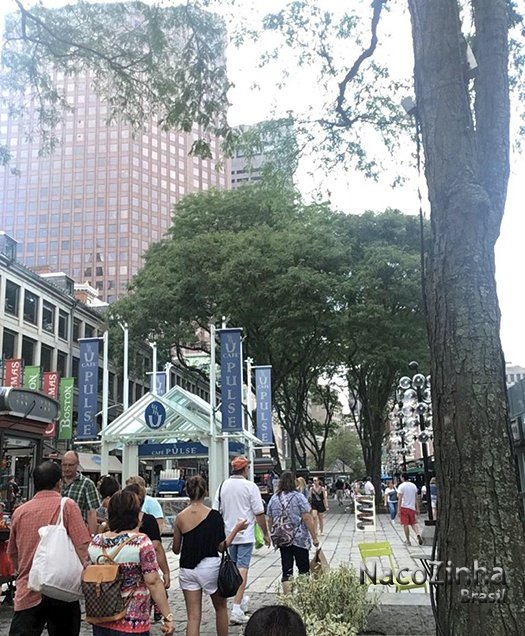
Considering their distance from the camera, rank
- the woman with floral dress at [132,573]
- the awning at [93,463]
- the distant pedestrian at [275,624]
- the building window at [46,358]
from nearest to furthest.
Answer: the distant pedestrian at [275,624] → the woman with floral dress at [132,573] → the awning at [93,463] → the building window at [46,358]

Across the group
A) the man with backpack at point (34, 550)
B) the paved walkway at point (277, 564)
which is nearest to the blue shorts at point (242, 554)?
the paved walkway at point (277, 564)

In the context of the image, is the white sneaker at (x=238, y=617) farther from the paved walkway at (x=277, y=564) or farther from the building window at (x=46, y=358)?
the building window at (x=46, y=358)

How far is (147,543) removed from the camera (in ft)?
13.6

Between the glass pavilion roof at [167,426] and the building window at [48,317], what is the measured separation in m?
22.4

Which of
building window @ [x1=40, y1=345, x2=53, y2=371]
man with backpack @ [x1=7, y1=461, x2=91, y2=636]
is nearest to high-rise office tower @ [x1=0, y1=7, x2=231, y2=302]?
building window @ [x1=40, y1=345, x2=53, y2=371]

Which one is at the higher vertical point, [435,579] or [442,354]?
[442,354]

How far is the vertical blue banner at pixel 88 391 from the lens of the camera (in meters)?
18.7

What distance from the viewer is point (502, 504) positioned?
3.34 meters

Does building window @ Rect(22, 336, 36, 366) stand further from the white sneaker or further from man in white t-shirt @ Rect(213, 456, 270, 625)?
the white sneaker

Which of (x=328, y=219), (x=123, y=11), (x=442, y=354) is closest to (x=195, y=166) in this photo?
(x=328, y=219)

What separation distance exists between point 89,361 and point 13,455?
1001 cm

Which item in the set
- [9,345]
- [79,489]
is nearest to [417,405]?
[79,489]

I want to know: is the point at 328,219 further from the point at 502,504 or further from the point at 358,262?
the point at 502,504

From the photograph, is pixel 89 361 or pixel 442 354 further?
pixel 89 361
